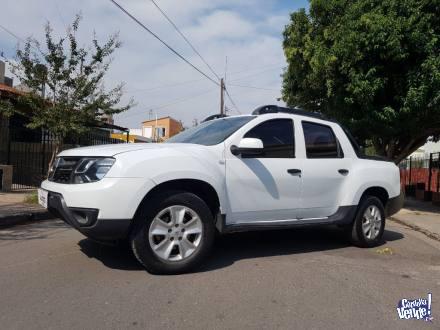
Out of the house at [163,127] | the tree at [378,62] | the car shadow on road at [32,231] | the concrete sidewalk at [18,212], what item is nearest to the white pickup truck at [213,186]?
the car shadow on road at [32,231]

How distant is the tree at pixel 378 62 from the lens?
11.5 m

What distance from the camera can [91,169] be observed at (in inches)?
195

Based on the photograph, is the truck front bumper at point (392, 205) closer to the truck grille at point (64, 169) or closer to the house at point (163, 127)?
the truck grille at point (64, 169)

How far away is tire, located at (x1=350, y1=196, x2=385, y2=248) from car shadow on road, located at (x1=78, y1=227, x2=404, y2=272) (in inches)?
11.7

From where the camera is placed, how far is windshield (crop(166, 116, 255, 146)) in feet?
19.0

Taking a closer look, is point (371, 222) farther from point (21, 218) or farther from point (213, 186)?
point (21, 218)

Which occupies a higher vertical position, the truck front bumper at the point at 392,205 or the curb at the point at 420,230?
the truck front bumper at the point at 392,205

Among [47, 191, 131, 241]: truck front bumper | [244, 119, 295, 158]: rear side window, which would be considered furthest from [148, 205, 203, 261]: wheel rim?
[244, 119, 295, 158]: rear side window

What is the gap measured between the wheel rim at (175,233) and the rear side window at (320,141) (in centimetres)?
196

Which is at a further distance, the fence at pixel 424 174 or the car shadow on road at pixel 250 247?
the fence at pixel 424 174

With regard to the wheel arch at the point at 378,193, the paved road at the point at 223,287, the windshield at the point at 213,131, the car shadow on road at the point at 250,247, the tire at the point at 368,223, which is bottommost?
the paved road at the point at 223,287

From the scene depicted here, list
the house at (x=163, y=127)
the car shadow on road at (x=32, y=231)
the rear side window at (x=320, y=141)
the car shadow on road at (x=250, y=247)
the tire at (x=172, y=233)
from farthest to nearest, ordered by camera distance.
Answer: the house at (x=163, y=127), the car shadow on road at (x=32, y=231), the rear side window at (x=320, y=141), the car shadow on road at (x=250, y=247), the tire at (x=172, y=233)

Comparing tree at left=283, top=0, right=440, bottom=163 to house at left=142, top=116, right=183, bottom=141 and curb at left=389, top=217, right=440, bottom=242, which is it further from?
house at left=142, top=116, right=183, bottom=141

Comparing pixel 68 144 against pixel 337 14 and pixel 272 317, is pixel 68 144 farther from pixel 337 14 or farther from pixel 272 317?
pixel 272 317
